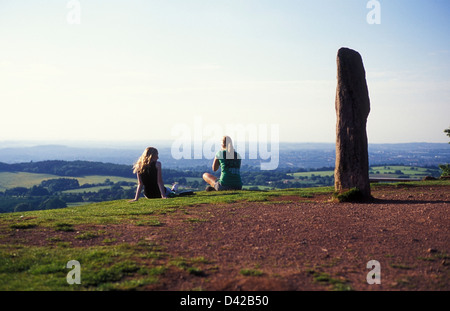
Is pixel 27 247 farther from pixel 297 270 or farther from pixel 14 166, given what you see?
pixel 14 166

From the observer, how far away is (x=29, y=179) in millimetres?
89062

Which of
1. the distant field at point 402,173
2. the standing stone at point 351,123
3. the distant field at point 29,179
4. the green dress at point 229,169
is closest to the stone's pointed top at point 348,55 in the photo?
the standing stone at point 351,123

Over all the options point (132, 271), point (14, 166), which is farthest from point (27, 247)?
point (14, 166)

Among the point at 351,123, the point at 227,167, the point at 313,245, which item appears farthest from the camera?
the point at 227,167

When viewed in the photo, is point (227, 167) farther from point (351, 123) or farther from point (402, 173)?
point (402, 173)

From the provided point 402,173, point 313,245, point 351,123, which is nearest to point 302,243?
point 313,245

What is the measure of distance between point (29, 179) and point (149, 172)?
82.7 m

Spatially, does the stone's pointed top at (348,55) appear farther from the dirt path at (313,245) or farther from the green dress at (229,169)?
A: the green dress at (229,169)

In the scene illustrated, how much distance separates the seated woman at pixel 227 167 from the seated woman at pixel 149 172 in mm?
3086

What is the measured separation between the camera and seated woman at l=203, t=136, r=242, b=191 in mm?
18984

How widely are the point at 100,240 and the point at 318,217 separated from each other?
6.31m

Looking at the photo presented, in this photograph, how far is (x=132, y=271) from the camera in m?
7.28
